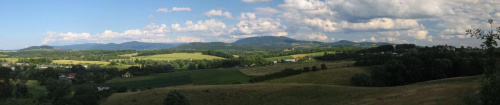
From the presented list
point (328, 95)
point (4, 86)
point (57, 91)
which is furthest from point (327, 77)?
point (4, 86)

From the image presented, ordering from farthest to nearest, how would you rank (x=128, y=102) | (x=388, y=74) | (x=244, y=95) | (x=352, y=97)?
(x=388, y=74), (x=128, y=102), (x=244, y=95), (x=352, y=97)

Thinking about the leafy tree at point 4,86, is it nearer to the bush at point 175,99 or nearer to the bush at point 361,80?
the bush at point 175,99

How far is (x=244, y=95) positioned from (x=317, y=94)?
1253 centimetres

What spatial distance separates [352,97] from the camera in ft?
129

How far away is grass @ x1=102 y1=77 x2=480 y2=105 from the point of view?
2979 centimetres

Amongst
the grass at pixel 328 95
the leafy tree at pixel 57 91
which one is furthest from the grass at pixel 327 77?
A: the leafy tree at pixel 57 91

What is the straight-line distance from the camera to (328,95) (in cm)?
4438

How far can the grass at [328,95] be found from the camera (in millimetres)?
29794

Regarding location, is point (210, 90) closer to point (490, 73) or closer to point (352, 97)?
point (352, 97)

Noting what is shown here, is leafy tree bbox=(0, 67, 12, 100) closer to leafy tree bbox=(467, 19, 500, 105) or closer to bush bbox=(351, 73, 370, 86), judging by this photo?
bush bbox=(351, 73, 370, 86)

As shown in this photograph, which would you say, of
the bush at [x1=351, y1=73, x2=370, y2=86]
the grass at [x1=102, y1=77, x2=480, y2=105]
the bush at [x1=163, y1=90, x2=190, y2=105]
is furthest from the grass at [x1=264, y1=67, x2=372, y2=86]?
the bush at [x1=163, y1=90, x2=190, y2=105]

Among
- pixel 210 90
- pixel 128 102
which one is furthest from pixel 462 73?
pixel 128 102

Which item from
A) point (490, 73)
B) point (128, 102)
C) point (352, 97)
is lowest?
point (128, 102)

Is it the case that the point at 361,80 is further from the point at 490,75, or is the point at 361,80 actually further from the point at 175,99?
the point at 490,75
